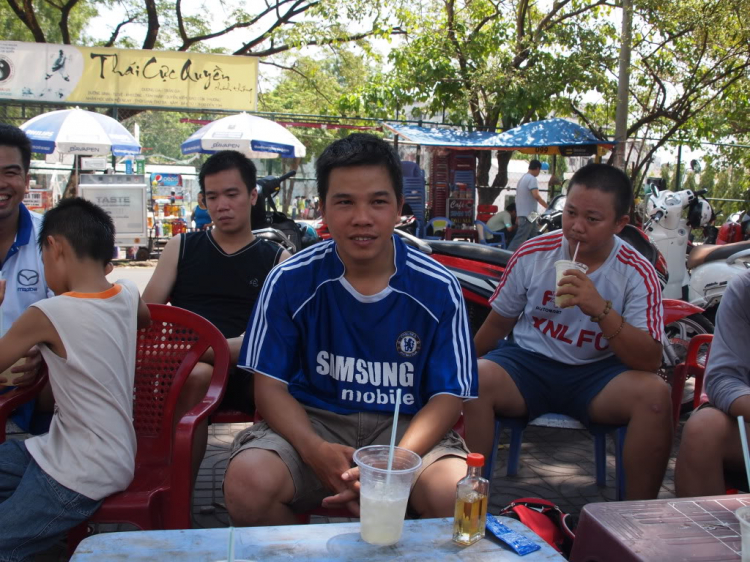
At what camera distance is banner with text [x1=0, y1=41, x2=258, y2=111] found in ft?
43.5

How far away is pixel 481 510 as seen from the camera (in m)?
1.56

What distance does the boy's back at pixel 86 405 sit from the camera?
6.69ft

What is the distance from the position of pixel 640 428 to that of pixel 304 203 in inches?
1060

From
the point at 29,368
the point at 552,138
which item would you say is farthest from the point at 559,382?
the point at 552,138

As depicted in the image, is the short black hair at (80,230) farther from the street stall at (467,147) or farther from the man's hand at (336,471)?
the street stall at (467,147)

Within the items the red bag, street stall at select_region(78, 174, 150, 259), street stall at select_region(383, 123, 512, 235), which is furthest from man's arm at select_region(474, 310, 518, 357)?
street stall at select_region(78, 174, 150, 259)

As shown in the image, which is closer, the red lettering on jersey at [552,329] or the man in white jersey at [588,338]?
the man in white jersey at [588,338]

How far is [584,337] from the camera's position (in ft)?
9.47

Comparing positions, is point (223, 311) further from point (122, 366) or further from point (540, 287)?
point (540, 287)

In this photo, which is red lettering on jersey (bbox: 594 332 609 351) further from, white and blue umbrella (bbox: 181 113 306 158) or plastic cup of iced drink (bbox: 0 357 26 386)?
white and blue umbrella (bbox: 181 113 306 158)

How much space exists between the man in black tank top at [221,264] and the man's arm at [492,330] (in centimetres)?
104

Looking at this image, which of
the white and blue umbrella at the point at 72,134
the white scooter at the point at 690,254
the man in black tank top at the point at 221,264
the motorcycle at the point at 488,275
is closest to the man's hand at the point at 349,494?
the man in black tank top at the point at 221,264

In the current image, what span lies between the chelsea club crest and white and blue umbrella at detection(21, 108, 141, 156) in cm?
1028

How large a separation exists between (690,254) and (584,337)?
288 centimetres
